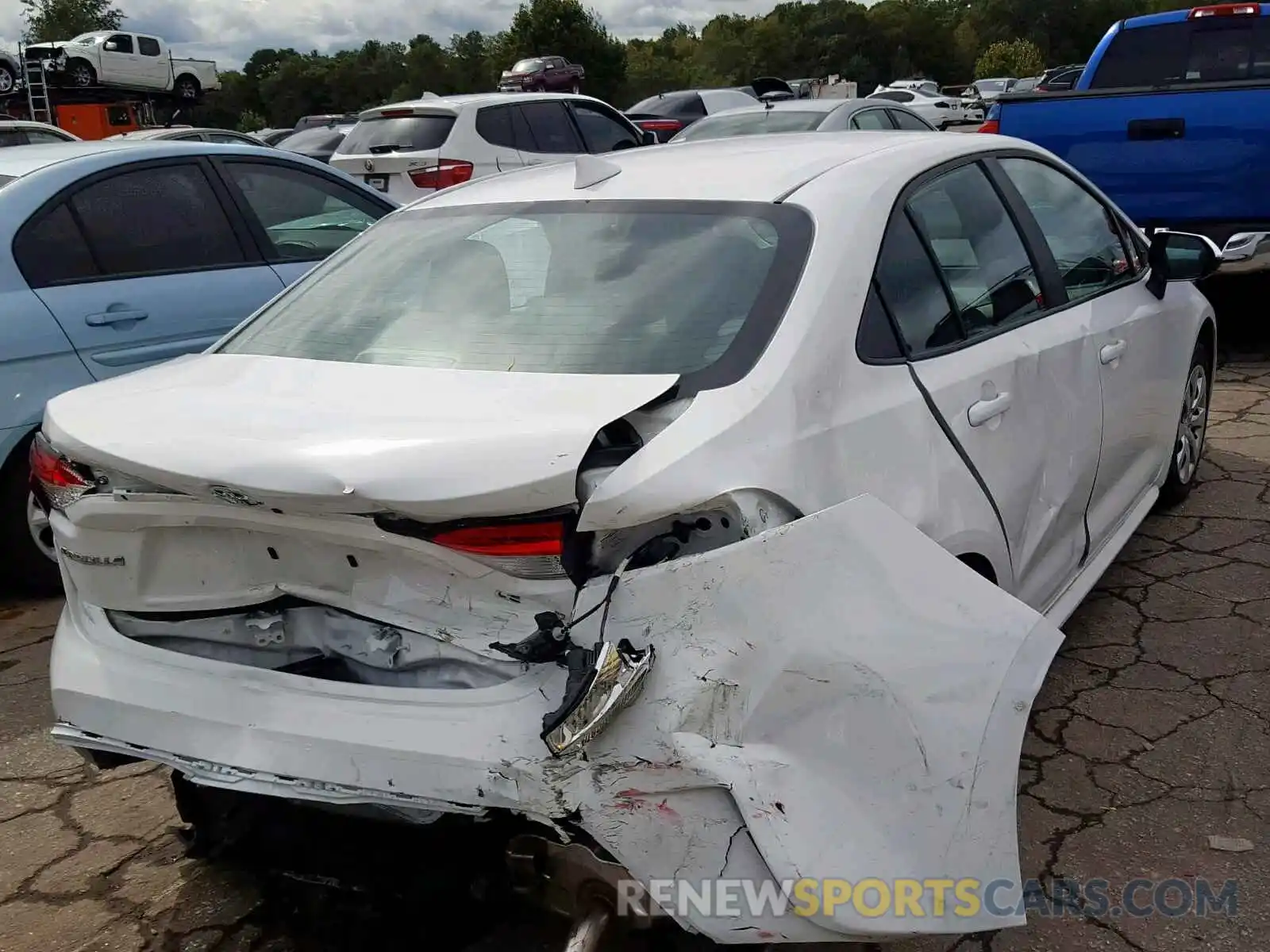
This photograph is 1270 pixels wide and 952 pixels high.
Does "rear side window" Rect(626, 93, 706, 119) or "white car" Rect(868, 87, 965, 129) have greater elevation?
"rear side window" Rect(626, 93, 706, 119)

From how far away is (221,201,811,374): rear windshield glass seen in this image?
2.32 metres

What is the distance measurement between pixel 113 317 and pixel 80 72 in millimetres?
25638

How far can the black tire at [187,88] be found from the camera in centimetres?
2888

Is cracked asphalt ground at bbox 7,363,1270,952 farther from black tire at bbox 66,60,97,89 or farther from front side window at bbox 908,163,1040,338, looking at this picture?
black tire at bbox 66,60,97,89

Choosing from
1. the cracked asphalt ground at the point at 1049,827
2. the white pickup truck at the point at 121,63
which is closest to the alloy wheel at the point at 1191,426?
the cracked asphalt ground at the point at 1049,827

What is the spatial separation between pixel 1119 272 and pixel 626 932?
8.90ft

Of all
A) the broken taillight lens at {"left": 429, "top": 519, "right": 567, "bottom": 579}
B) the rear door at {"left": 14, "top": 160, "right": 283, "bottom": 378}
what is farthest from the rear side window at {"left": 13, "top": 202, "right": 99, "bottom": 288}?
the broken taillight lens at {"left": 429, "top": 519, "right": 567, "bottom": 579}

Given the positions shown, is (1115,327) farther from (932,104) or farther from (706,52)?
(706,52)

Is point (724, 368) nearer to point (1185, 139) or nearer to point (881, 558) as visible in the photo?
point (881, 558)

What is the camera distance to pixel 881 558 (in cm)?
193

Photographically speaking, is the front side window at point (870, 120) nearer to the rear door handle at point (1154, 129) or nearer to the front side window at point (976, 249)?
the rear door handle at point (1154, 129)

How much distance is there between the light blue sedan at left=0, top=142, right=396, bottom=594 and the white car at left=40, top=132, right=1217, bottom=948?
5.23ft

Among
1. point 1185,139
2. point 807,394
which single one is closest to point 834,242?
point 807,394

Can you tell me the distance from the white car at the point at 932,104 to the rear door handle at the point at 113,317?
25.4m
